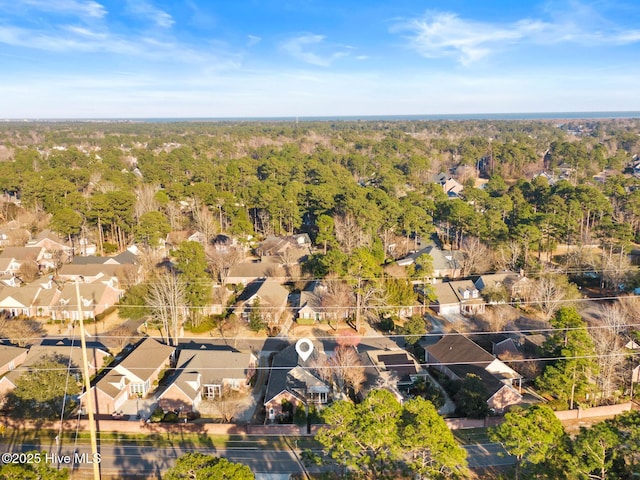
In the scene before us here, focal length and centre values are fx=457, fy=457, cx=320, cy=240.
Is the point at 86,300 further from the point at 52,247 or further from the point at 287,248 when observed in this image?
A: the point at 287,248

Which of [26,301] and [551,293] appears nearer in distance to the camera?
[551,293]

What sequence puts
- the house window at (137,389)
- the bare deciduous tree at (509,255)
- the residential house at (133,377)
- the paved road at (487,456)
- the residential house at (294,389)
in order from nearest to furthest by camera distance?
1. the paved road at (487,456)
2. the residential house at (294,389)
3. the residential house at (133,377)
4. the house window at (137,389)
5. the bare deciduous tree at (509,255)

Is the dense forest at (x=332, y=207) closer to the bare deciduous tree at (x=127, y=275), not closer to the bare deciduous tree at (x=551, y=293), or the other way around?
the bare deciduous tree at (x=127, y=275)

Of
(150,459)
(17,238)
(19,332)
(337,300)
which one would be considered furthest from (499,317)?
(17,238)

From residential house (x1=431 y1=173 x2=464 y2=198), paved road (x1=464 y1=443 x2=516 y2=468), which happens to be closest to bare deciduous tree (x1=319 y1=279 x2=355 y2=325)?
paved road (x1=464 y1=443 x2=516 y2=468)

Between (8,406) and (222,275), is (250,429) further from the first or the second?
(222,275)

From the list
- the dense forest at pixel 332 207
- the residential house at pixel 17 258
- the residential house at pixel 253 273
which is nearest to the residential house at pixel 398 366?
the dense forest at pixel 332 207

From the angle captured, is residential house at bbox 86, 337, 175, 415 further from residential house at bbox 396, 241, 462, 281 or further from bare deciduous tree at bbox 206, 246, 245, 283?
residential house at bbox 396, 241, 462, 281
